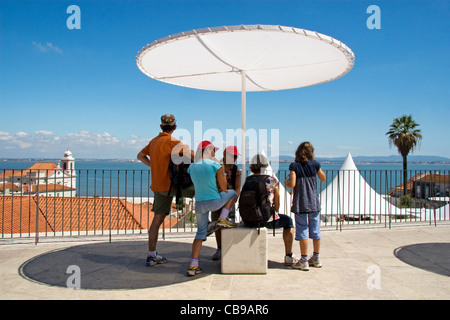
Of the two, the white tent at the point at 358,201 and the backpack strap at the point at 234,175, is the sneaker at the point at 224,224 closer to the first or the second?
the backpack strap at the point at 234,175

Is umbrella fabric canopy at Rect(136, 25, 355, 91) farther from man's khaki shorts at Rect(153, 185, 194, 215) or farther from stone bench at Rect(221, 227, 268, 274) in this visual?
stone bench at Rect(221, 227, 268, 274)

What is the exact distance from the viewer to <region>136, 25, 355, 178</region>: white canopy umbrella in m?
3.92

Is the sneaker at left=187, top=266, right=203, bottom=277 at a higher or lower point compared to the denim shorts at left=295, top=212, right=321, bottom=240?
lower

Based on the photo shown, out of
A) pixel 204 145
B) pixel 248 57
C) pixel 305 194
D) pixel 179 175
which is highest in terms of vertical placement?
pixel 248 57

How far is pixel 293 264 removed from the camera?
4.22m

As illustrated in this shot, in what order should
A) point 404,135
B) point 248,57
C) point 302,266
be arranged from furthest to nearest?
point 404,135 < point 248,57 < point 302,266

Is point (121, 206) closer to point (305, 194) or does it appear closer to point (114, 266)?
point (114, 266)

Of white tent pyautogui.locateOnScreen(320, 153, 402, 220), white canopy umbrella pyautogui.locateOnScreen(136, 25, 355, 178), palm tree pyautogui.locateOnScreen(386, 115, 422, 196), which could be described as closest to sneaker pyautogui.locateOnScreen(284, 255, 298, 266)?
white canopy umbrella pyautogui.locateOnScreen(136, 25, 355, 178)

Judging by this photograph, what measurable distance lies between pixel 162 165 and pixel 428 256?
4.33m

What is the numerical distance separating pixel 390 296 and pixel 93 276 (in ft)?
11.4

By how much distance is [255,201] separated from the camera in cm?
392

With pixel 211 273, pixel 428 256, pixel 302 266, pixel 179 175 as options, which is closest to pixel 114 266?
pixel 211 273

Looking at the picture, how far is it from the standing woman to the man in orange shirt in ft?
4.72
